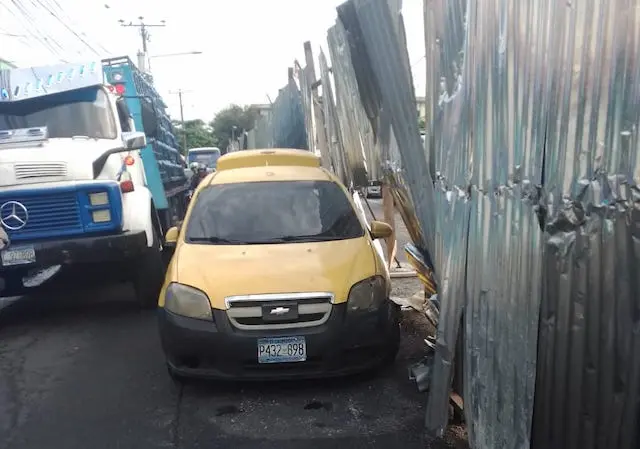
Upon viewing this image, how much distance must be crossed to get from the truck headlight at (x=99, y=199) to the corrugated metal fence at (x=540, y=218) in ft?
13.4

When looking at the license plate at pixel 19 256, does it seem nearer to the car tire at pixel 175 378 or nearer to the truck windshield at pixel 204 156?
the car tire at pixel 175 378

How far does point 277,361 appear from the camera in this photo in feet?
14.5

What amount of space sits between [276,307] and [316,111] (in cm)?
589

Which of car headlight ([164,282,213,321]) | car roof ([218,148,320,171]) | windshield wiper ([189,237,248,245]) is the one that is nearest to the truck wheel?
car roof ([218,148,320,171])

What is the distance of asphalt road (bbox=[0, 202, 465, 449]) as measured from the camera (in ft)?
13.0

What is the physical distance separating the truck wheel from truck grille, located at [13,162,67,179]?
127 centimetres

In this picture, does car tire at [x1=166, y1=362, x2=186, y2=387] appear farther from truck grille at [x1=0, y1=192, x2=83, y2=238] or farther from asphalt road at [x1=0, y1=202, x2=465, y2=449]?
truck grille at [x1=0, y1=192, x2=83, y2=238]

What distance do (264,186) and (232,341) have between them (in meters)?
1.85

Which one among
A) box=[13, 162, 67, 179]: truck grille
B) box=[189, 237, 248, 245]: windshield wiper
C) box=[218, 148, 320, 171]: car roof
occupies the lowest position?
box=[189, 237, 248, 245]: windshield wiper

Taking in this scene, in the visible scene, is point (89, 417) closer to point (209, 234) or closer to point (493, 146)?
point (209, 234)

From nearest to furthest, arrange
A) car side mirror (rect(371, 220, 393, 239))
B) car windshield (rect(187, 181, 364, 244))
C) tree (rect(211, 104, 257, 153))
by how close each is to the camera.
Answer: car windshield (rect(187, 181, 364, 244)), car side mirror (rect(371, 220, 393, 239)), tree (rect(211, 104, 257, 153))

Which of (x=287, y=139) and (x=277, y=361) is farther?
(x=287, y=139)

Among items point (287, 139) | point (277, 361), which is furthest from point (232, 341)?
point (287, 139)

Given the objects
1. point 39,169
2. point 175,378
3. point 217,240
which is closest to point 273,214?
point 217,240
